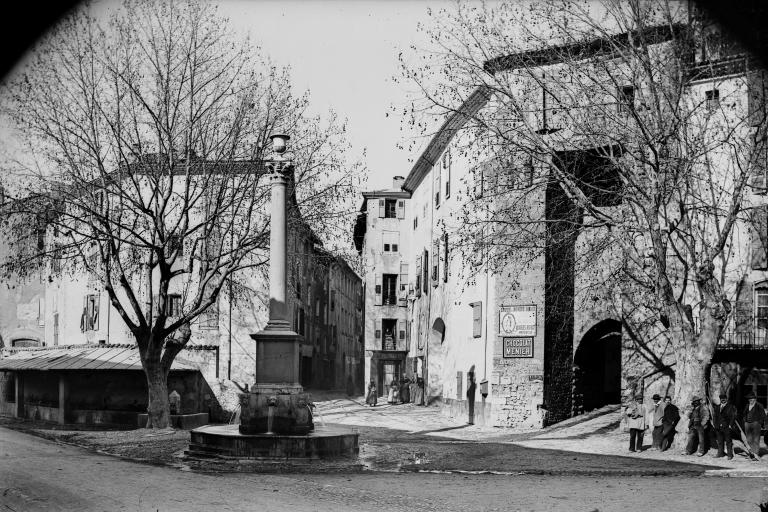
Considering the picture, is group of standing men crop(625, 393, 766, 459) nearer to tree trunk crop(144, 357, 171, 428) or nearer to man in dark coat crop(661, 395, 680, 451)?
man in dark coat crop(661, 395, 680, 451)

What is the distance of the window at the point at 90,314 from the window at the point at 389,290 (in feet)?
62.3

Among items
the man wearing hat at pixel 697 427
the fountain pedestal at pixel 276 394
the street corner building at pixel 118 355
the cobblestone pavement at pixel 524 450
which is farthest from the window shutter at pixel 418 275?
the fountain pedestal at pixel 276 394

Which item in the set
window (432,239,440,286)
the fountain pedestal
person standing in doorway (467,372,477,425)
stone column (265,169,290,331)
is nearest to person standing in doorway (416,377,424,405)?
window (432,239,440,286)

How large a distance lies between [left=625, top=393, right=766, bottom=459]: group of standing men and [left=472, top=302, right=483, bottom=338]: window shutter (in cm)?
953

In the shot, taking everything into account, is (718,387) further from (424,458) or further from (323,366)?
(323,366)

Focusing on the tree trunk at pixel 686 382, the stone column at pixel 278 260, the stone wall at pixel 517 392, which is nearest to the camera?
the stone column at pixel 278 260

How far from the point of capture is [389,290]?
53.9 m

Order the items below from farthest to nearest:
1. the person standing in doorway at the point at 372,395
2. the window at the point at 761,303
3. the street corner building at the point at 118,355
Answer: the person standing in doorway at the point at 372,395 < the street corner building at the point at 118,355 < the window at the point at 761,303

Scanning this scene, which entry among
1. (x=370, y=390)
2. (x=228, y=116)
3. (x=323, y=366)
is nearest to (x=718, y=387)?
(x=228, y=116)

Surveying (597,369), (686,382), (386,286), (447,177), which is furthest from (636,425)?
(386,286)

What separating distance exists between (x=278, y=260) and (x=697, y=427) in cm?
989

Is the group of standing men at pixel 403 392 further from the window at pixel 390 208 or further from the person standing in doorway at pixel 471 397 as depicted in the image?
the window at pixel 390 208

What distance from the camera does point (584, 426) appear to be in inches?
1021

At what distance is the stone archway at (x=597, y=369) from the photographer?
28.3 m
